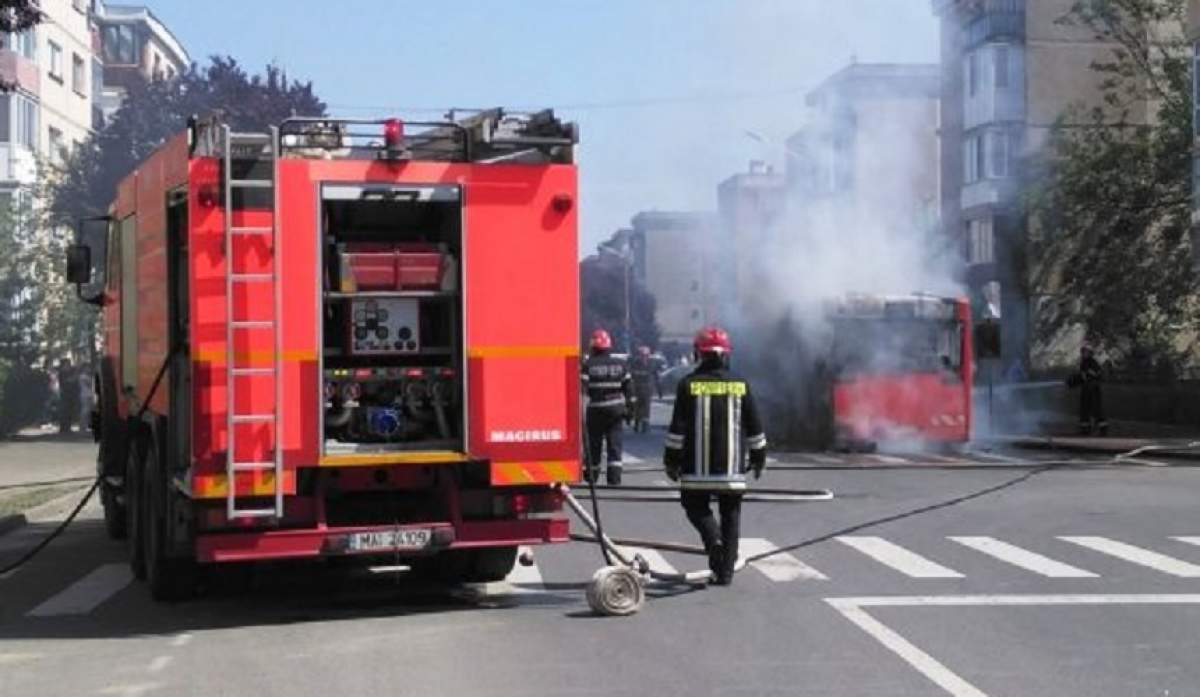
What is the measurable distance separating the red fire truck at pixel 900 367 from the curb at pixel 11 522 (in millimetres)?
12241

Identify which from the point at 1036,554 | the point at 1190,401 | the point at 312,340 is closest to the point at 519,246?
the point at 312,340

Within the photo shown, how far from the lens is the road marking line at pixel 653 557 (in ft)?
35.1

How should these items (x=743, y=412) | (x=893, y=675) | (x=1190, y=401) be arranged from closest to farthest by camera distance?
(x=893, y=675) < (x=743, y=412) < (x=1190, y=401)

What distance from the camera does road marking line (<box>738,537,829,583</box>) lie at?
10.1 m

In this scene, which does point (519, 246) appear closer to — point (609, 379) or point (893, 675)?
point (893, 675)

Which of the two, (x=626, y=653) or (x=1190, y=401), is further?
(x=1190, y=401)

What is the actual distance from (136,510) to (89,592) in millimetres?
598

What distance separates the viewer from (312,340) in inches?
334

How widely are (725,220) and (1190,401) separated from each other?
32.2 feet

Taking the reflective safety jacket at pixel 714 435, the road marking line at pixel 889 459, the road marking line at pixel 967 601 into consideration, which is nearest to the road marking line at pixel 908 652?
the road marking line at pixel 967 601

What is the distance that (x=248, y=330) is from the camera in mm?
8312

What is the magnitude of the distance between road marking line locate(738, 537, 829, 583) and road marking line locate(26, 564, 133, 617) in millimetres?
4283

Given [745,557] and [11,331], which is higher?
[11,331]

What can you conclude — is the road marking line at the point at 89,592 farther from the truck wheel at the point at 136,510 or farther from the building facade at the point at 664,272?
the building facade at the point at 664,272
